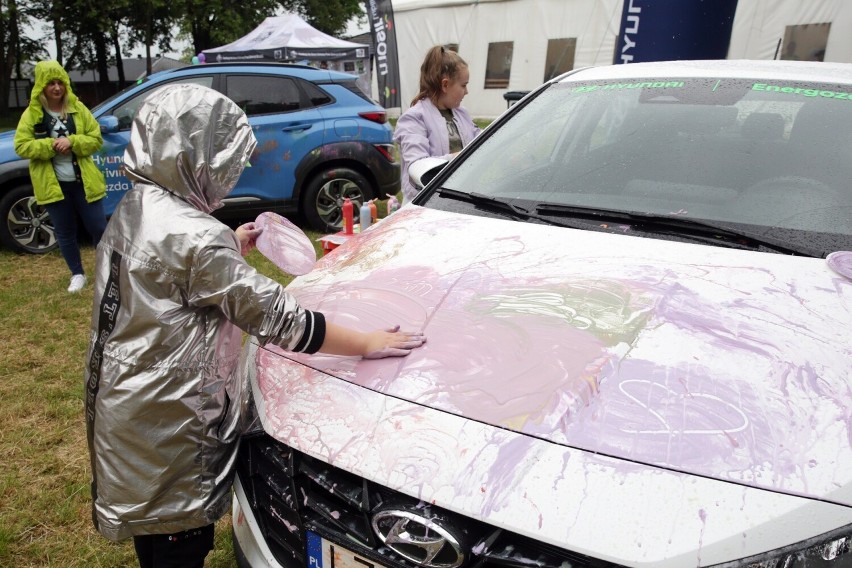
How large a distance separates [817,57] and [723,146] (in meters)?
14.5

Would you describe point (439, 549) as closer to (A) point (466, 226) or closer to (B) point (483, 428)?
(B) point (483, 428)

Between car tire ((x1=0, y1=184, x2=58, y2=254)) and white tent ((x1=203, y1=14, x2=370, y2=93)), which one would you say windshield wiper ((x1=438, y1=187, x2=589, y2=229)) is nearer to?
car tire ((x1=0, y1=184, x2=58, y2=254))

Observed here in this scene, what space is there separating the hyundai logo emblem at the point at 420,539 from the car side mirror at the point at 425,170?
174cm

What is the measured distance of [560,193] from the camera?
2285 millimetres

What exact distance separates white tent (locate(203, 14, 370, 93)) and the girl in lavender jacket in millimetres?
11995

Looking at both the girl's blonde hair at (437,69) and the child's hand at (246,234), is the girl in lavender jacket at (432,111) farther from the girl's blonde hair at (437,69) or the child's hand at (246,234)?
the child's hand at (246,234)

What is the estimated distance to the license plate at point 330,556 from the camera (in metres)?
1.38

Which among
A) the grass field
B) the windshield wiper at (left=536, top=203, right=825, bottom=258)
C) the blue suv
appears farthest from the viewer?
the blue suv

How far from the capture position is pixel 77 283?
5031 millimetres

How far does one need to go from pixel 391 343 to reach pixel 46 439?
2352 millimetres

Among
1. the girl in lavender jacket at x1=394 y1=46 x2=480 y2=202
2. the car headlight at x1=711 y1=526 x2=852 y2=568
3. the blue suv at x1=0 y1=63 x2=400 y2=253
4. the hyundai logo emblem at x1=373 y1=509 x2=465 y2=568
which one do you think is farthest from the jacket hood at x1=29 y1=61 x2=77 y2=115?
the car headlight at x1=711 y1=526 x2=852 y2=568

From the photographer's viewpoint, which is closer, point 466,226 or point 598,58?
point 466,226

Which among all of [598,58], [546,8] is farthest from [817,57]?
[546,8]

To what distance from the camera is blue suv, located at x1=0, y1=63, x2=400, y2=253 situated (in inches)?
231
